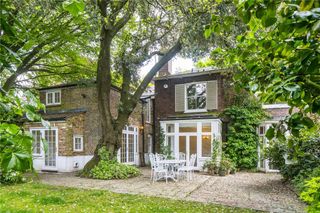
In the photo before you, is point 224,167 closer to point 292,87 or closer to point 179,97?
point 179,97

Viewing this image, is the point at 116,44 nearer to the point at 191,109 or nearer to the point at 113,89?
the point at 113,89

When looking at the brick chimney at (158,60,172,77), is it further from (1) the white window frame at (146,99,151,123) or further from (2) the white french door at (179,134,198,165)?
(2) the white french door at (179,134,198,165)

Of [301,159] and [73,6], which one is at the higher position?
[73,6]

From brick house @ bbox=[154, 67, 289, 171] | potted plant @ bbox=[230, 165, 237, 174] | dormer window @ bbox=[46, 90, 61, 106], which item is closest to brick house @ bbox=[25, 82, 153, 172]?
dormer window @ bbox=[46, 90, 61, 106]

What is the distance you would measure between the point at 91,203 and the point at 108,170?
5.40 meters

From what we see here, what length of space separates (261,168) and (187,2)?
37.9 feet

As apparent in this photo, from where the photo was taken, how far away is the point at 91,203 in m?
7.36

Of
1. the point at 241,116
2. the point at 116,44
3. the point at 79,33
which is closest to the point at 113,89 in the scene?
the point at 116,44

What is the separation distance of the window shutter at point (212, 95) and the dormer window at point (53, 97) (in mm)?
9397

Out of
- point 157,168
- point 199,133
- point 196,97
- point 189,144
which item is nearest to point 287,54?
point 157,168

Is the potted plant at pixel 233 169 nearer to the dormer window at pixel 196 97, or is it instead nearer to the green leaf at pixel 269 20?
the dormer window at pixel 196 97

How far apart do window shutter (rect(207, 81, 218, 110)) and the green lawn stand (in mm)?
10039

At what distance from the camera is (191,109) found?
1814 centimetres

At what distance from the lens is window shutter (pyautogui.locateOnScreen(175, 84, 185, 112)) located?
727 inches
